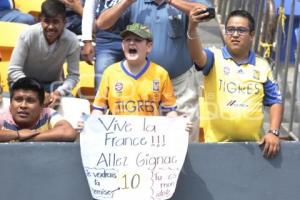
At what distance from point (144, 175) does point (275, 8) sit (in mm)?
3215

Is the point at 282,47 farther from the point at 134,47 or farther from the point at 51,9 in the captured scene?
the point at 134,47

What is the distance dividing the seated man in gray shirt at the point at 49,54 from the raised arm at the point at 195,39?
1.27 meters

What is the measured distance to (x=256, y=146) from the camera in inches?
187

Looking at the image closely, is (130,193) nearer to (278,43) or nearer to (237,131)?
(237,131)

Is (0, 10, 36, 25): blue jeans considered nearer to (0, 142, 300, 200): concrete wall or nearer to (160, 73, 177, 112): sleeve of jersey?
(160, 73, 177, 112): sleeve of jersey

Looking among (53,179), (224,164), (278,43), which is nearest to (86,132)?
(53,179)

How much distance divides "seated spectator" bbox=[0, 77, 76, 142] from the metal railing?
2.30 m

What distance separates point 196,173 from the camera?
15.5ft

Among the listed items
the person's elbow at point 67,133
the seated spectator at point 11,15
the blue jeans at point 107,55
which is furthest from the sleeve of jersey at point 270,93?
the seated spectator at point 11,15

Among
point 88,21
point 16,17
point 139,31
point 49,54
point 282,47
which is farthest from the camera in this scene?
point 16,17

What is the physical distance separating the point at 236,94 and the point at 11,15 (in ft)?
11.4

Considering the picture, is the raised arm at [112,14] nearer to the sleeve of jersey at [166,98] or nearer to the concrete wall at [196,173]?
the sleeve of jersey at [166,98]

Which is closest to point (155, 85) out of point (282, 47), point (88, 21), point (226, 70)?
point (226, 70)

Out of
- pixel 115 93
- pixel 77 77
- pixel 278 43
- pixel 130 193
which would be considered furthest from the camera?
pixel 278 43
